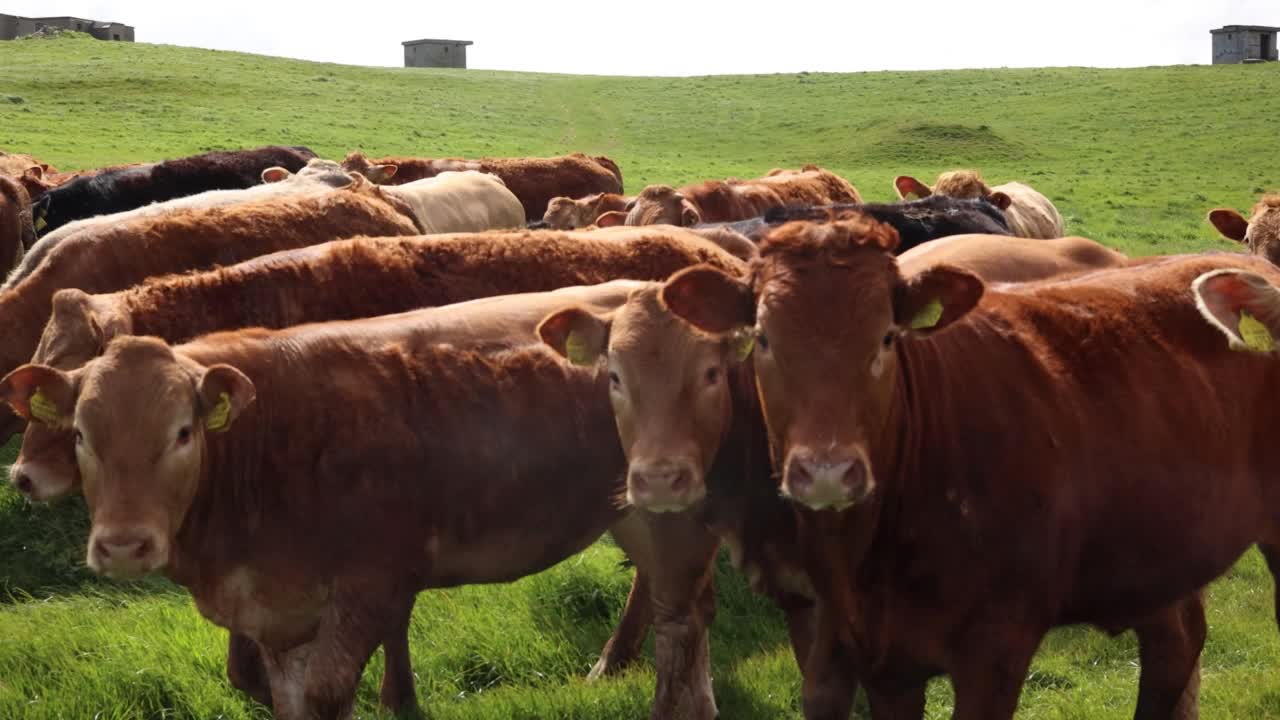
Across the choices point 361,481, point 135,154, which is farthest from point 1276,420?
point 135,154

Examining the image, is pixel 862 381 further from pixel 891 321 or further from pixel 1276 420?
pixel 1276 420

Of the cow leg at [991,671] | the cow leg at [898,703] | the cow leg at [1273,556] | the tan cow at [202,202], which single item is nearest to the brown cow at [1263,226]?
the cow leg at [1273,556]

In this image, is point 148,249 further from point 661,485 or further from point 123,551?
point 661,485

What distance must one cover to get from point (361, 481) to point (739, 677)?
229 centimetres

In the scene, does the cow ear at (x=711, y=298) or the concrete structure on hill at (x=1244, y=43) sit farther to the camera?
the concrete structure on hill at (x=1244, y=43)

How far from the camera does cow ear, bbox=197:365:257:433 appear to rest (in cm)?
493

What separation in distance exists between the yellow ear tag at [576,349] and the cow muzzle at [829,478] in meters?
1.51

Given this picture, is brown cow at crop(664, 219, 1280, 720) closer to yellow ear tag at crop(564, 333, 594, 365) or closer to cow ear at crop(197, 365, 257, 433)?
yellow ear tag at crop(564, 333, 594, 365)

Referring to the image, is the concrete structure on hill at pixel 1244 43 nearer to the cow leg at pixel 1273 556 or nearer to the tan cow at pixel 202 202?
the tan cow at pixel 202 202

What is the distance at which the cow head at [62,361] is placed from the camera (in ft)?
19.5

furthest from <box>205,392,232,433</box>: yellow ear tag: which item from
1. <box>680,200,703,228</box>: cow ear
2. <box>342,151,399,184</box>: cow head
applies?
<box>342,151,399,184</box>: cow head

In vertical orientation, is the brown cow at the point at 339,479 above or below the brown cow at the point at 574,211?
below

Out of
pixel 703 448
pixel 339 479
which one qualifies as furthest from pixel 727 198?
pixel 339 479

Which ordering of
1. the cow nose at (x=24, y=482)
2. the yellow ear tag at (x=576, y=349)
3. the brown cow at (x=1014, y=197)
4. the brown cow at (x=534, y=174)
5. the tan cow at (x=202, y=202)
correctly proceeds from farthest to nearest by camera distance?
the brown cow at (x=534, y=174)
the brown cow at (x=1014, y=197)
the tan cow at (x=202, y=202)
the cow nose at (x=24, y=482)
the yellow ear tag at (x=576, y=349)
